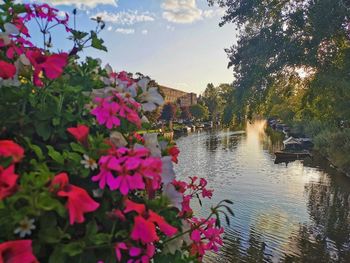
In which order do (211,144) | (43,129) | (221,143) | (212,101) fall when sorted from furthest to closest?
(212,101), (221,143), (211,144), (43,129)

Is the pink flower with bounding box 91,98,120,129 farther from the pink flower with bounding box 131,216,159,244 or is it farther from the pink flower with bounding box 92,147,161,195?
the pink flower with bounding box 131,216,159,244

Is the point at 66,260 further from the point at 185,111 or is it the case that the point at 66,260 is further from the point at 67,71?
the point at 185,111

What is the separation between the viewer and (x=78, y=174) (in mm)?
1396

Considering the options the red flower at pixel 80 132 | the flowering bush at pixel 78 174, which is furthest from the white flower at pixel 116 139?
the red flower at pixel 80 132

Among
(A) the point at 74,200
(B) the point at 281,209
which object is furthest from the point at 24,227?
(B) the point at 281,209

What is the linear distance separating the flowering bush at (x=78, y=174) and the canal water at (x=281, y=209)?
33.6ft

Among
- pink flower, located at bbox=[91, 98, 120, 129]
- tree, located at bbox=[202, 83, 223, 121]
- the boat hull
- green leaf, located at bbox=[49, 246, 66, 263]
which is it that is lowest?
the boat hull

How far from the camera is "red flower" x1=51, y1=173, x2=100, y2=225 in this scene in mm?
1087

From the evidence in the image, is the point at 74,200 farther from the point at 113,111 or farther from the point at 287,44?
the point at 287,44

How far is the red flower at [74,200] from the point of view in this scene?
3.57ft

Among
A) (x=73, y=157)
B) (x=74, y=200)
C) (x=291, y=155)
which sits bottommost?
(x=291, y=155)

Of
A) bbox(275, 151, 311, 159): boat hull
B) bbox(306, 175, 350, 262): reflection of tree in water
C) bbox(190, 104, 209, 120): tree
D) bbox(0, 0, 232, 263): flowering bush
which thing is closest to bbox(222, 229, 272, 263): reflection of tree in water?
bbox(306, 175, 350, 262): reflection of tree in water

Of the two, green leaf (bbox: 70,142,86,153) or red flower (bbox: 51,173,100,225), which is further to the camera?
green leaf (bbox: 70,142,86,153)

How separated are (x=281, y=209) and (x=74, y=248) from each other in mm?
18526
